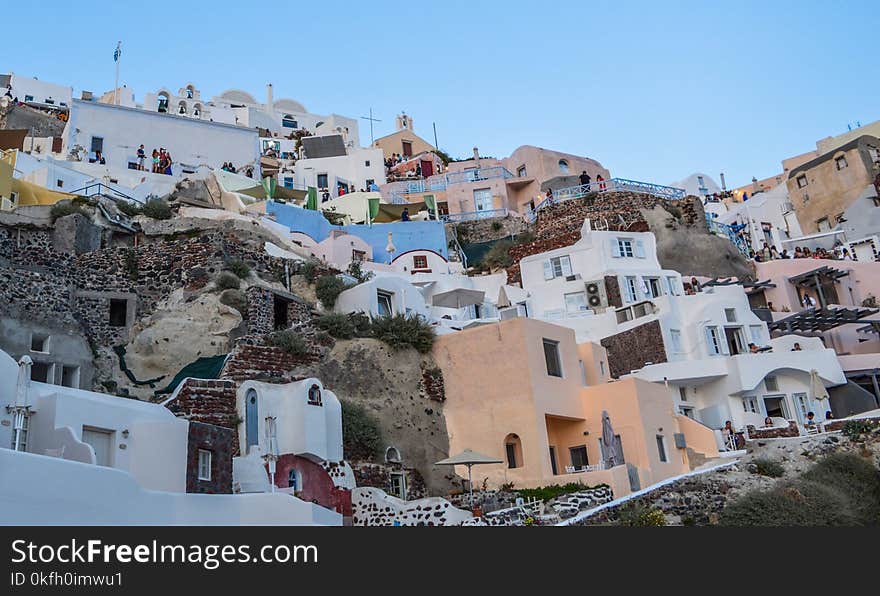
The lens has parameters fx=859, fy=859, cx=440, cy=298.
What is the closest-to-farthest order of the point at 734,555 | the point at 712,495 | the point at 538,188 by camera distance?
the point at 734,555
the point at 712,495
the point at 538,188

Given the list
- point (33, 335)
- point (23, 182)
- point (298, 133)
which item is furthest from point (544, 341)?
point (298, 133)

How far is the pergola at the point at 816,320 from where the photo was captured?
41.4m

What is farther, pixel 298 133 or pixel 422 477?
pixel 298 133

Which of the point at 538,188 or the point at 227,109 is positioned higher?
the point at 227,109

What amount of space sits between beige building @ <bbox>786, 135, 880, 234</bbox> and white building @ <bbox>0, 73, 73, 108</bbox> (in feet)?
201

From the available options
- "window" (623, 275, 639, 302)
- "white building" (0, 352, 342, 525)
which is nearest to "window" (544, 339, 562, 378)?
"white building" (0, 352, 342, 525)

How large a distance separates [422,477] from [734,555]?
15801 mm

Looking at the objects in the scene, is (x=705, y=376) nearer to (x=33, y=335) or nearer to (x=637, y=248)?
(x=637, y=248)

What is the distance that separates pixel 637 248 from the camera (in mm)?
45156

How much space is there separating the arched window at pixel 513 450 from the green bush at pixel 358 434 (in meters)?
4.36

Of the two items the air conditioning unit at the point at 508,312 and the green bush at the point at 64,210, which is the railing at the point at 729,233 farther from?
the green bush at the point at 64,210

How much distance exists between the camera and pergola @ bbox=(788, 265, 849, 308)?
153 ft

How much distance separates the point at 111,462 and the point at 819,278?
40551mm

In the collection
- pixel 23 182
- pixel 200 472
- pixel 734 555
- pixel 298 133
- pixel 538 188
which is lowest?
pixel 734 555
